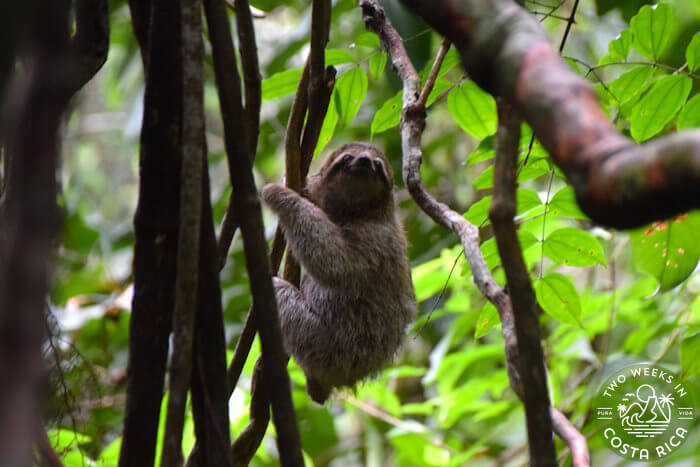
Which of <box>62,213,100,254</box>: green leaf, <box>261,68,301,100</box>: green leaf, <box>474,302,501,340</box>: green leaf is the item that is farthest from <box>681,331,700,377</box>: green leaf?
<box>62,213,100,254</box>: green leaf

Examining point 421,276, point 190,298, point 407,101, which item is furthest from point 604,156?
point 421,276

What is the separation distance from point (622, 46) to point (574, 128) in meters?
1.67

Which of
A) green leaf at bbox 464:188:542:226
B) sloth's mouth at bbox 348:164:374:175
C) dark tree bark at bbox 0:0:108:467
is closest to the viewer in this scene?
dark tree bark at bbox 0:0:108:467

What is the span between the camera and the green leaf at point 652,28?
2.23 m

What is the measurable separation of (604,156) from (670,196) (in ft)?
0.33

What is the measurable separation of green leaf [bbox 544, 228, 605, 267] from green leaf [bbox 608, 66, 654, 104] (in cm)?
Answer: 52

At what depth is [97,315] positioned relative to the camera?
16.3 feet

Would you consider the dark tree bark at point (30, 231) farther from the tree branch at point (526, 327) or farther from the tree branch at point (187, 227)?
the tree branch at point (526, 327)

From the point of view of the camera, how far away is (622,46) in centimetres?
233

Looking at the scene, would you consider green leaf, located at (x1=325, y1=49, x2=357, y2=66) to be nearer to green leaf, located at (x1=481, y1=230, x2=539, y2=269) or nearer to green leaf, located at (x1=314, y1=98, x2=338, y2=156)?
green leaf, located at (x1=314, y1=98, x2=338, y2=156)

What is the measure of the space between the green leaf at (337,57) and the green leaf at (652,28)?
1121 millimetres

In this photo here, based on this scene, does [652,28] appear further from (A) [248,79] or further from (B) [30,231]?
(B) [30,231]

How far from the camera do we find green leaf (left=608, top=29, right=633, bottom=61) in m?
2.32

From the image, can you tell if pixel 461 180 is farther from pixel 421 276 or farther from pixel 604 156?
pixel 604 156
